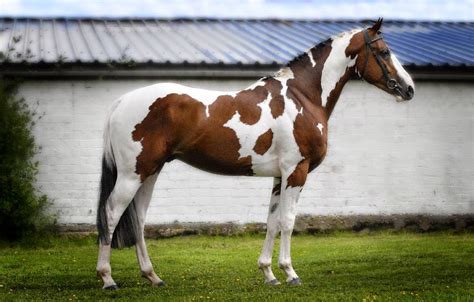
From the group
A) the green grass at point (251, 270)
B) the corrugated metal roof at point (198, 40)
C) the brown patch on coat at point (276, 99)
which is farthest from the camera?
the corrugated metal roof at point (198, 40)

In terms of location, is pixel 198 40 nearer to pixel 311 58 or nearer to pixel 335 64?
pixel 311 58

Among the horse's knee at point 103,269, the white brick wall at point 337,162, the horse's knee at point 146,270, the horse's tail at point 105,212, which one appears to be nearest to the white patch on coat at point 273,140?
the horse's tail at point 105,212

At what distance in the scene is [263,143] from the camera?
29.6 ft

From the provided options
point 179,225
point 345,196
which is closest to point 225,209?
point 179,225

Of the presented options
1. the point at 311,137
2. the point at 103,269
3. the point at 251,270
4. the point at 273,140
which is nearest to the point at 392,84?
the point at 311,137

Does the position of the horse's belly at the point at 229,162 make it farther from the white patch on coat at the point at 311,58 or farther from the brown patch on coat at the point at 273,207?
the white patch on coat at the point at 311,58

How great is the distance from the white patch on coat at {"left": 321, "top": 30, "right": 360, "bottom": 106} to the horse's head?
0.08 m

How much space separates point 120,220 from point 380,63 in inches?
126

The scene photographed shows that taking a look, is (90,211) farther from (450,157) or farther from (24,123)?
(450,157)

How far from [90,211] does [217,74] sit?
3035 mm

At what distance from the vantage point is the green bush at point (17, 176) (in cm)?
1334

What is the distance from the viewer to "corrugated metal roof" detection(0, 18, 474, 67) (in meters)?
14.7

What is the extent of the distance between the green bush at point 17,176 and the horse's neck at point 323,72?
5.69 metres

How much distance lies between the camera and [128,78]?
14352 mm
